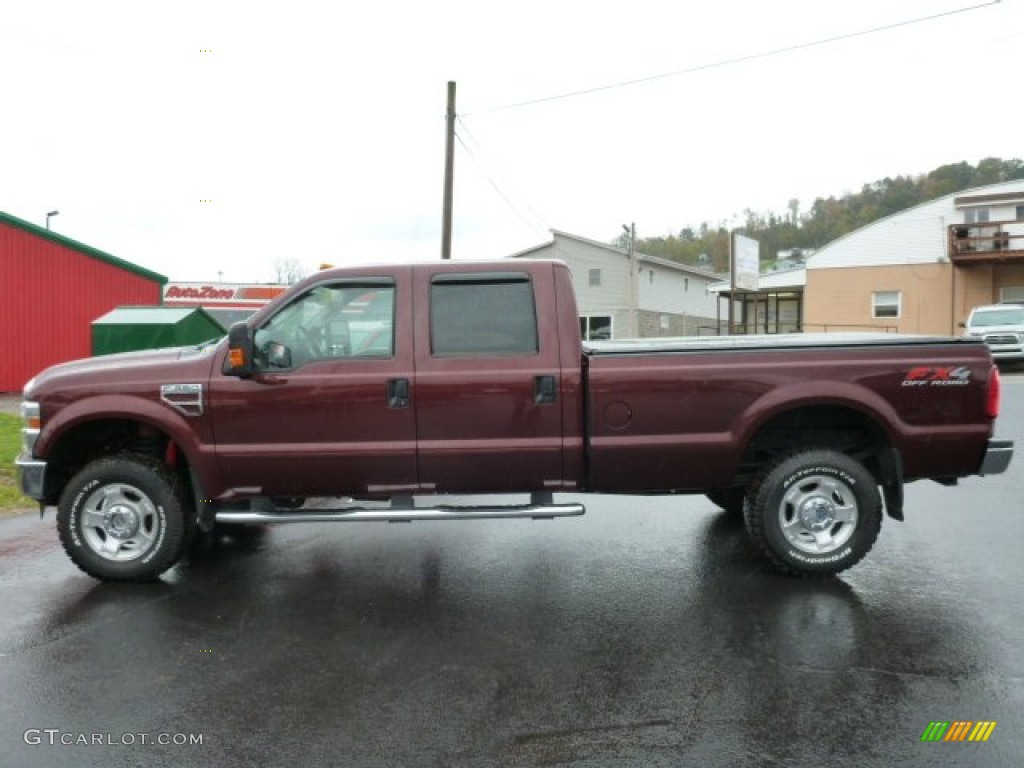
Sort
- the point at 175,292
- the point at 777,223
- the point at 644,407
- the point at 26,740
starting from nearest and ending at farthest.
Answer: the point at 26,740, the point at 644,407, the point at 175,292, the point at 777,223

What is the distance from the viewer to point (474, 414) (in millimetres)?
5113

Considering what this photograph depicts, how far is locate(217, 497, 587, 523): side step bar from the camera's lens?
5.07 m

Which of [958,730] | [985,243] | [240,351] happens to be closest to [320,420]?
[240,351]

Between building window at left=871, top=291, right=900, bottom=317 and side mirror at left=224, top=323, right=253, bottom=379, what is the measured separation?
36.2 meters

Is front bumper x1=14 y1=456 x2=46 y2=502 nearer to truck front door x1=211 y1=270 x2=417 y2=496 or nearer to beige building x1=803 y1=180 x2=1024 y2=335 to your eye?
truck front door x1=211 y1=270 x2=417 y2=496

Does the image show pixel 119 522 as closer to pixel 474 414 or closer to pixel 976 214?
pixel 474 414

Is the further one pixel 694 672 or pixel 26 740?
pixel 694 672

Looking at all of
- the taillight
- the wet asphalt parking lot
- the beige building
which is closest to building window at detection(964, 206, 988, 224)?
the beige building

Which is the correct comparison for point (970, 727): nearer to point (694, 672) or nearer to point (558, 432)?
point (694, 672)

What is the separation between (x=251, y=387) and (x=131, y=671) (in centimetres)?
179

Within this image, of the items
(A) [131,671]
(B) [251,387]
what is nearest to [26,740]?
(A) [131,671]

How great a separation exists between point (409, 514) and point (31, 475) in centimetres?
242

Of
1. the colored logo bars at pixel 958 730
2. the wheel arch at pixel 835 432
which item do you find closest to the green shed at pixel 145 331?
the wheel arch at pixel 835 432

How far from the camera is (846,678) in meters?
3.81
